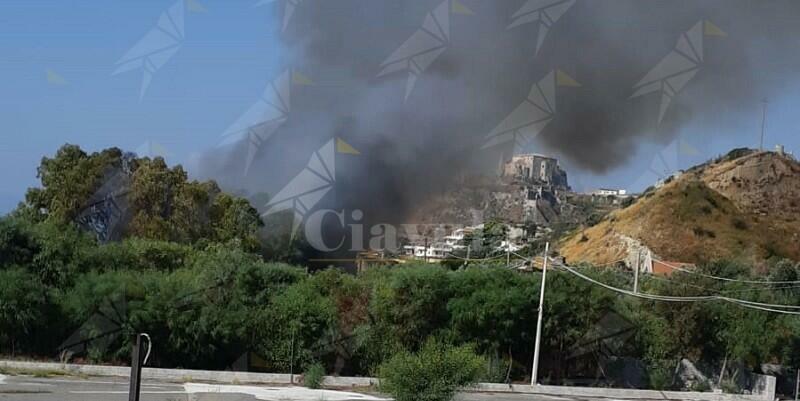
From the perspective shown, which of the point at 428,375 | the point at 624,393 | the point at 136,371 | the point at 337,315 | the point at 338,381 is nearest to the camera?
the point at 136,371

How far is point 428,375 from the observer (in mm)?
12672

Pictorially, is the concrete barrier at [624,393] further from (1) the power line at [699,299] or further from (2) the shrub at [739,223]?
(2) the shrub at [739,223]

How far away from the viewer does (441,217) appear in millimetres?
65812

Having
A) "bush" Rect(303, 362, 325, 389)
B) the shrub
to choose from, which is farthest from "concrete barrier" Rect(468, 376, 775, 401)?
the shrub

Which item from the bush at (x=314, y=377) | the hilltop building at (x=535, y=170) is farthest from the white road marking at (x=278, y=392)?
the hilltop building at (x=535, y=170)

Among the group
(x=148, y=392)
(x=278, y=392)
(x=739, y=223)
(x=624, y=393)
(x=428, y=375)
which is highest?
(x=739, y=223)

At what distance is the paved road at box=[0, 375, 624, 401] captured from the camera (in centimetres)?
1571

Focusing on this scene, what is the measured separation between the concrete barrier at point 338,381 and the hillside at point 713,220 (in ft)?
125

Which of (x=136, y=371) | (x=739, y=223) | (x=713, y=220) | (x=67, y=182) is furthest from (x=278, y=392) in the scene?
(x=739, y=223)

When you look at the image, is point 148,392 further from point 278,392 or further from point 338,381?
point 338,381

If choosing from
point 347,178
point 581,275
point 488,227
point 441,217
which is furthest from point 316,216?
point 581,275

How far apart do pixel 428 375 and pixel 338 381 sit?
394 inches

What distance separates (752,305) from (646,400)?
21.2 ft

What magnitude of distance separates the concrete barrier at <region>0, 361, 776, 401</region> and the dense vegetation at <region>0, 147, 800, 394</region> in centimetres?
92
